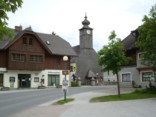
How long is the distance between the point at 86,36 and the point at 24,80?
36709mm

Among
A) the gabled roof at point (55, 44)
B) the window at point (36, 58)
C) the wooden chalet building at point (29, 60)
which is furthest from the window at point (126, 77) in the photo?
the window at point (36, 58)

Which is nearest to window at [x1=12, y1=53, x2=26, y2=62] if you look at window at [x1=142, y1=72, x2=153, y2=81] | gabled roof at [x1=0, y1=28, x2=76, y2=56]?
gabled roof at [x1=0, y1=28, x2=76, y2=56]

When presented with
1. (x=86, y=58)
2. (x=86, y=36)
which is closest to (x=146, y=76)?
(x=86, y=58)

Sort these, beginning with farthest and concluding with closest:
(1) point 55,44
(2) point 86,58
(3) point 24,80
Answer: (2) point 86,58 → (1) point 55,44 → (3) point 24,80

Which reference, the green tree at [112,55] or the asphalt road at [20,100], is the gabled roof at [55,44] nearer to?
the asphalt road at [20,100]

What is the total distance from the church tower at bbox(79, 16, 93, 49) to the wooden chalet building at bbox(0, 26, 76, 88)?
25644 mm

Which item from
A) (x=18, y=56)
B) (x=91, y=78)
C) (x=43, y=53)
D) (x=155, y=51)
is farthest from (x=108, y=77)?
(x=155, y=51)

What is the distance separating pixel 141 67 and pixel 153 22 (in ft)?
47.8

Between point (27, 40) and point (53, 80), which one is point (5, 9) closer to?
point (27, 40)

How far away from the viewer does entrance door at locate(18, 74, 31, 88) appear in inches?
1949

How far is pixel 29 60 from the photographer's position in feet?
163

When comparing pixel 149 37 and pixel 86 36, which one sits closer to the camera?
pixel 149 37

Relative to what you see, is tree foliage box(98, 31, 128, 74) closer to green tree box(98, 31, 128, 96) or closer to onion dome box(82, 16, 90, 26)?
green tree box(98, 31, 128, 96)

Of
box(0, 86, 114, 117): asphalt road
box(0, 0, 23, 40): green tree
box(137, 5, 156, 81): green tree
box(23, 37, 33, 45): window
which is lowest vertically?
box(0, 86, 114, 117): asphalt road
